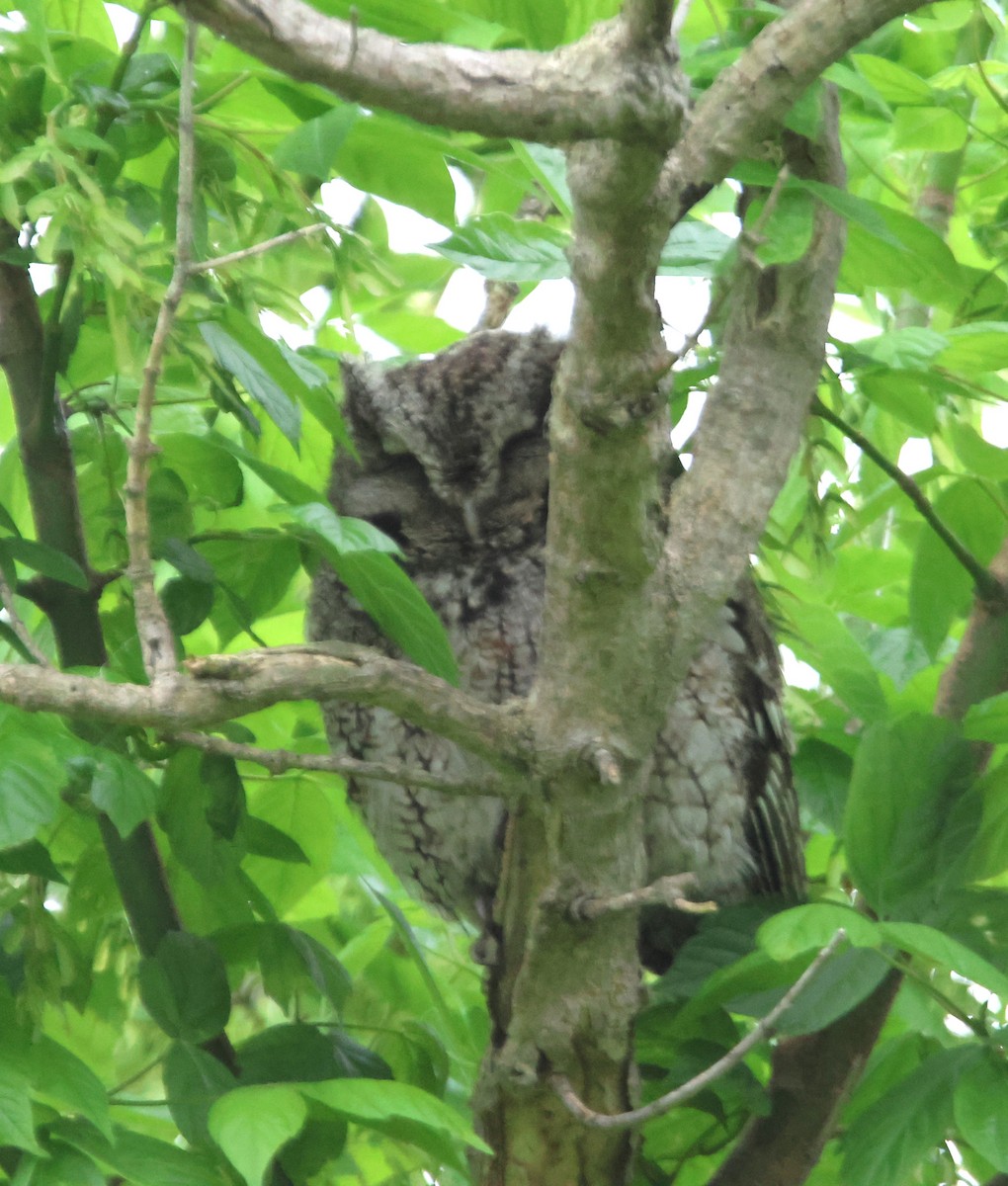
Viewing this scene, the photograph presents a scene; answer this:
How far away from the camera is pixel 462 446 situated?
1.91 m

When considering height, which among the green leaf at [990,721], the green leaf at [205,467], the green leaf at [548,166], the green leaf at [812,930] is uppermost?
the green leaf at [548,166]

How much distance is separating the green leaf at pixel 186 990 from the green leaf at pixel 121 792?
0.96 feet

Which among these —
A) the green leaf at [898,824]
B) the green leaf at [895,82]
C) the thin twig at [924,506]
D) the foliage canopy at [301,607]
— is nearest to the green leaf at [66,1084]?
the foliage canopy at [301,607]

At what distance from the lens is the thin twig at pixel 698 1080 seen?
3.67 ft

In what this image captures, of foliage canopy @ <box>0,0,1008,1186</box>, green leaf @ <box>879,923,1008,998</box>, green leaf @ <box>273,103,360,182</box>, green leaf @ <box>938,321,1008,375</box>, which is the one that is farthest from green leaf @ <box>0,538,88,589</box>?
green leaf @ <box>938,321,1008,375</box>

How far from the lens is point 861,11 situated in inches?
36.3

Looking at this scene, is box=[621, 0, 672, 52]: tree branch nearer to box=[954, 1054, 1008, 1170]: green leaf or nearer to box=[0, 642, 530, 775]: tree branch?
box=[0, 642, 530, 775]: tree branch

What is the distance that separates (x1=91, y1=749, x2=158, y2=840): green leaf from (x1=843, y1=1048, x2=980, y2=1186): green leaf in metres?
0.69

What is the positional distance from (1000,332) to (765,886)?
91 centimetres

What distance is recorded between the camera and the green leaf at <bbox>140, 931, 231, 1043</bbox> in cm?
129

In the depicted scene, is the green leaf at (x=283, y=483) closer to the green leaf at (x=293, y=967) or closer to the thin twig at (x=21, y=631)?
the thin twig at (x=21, y=631)

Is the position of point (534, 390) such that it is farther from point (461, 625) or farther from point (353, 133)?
point (353, 133)

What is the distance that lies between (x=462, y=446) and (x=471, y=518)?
0.33 ft

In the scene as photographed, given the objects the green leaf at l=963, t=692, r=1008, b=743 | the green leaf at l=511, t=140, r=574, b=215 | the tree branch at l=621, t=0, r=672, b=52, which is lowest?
the green leaf at l=963, t=692, r=1008, b=743
